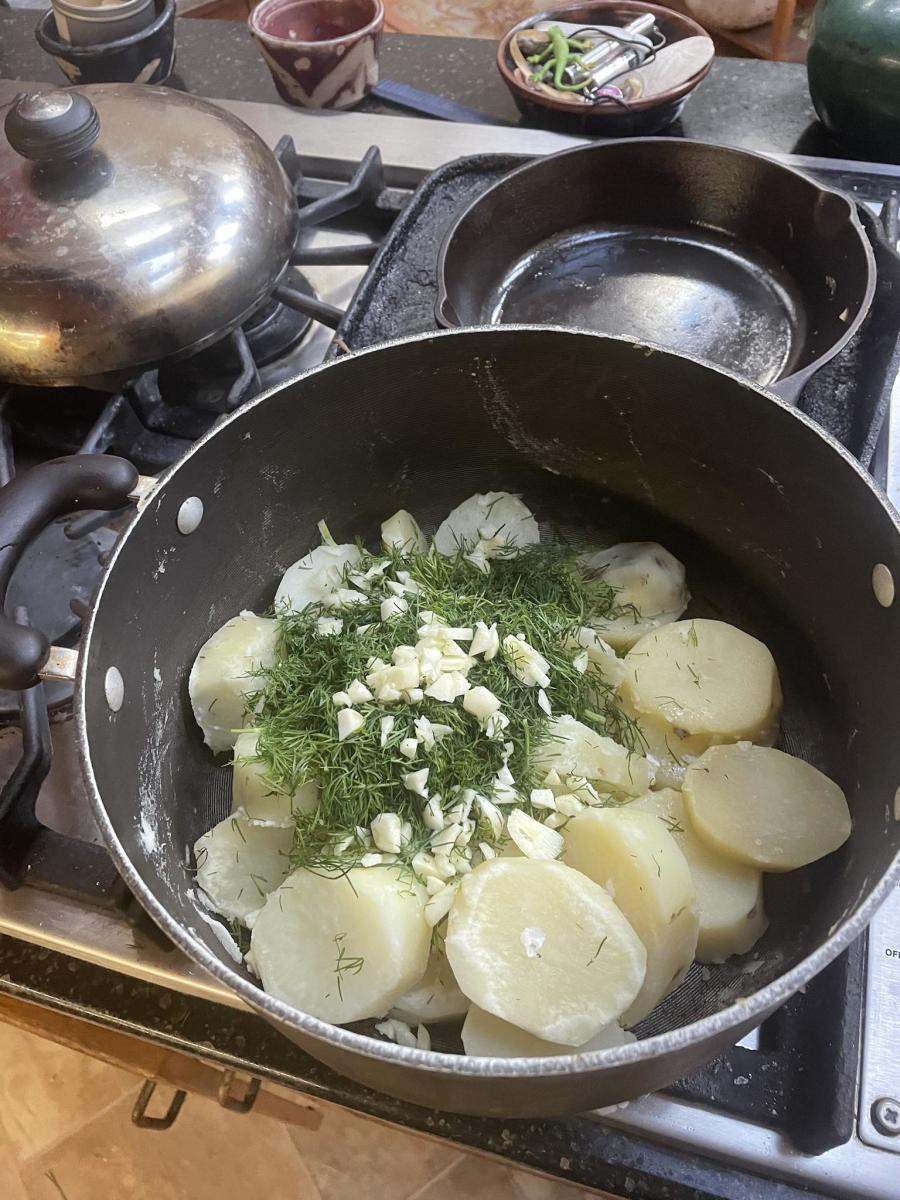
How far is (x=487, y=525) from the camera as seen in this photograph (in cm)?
104

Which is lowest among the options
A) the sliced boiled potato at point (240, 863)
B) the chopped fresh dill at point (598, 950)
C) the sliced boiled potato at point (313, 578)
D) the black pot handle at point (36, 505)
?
the sliced boiled potato at point (240, 863)

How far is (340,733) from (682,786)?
34 cm

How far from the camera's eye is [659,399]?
0.93 metres

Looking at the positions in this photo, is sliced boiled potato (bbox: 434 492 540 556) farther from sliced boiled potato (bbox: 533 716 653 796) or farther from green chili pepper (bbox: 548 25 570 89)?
green chili pepper (bbox: 548 25 570 89)

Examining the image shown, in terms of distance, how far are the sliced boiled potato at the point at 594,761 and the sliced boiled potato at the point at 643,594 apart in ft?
0.50

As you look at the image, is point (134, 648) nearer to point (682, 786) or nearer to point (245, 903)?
point (245, 903)

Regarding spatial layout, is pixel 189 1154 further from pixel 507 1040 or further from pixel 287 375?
pixel 287 375

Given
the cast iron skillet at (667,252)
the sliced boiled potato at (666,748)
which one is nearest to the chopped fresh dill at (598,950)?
the sliced boiled potato at (666,748)

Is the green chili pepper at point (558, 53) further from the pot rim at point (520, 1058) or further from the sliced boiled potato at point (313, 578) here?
the pot rim at point (520, 1058)

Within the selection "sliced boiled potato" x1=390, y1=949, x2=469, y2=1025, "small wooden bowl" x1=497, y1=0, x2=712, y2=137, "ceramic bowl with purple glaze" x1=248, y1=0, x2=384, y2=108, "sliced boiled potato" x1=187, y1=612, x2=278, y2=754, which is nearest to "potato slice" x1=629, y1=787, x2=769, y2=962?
"sliced boiled potato" x1=390, y1=949, x2=469, y2=1025

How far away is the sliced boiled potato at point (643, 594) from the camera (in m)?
0.97

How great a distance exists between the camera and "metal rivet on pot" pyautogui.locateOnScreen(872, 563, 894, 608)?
73 cm

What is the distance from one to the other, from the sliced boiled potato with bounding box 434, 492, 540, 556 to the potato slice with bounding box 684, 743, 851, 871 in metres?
0.36

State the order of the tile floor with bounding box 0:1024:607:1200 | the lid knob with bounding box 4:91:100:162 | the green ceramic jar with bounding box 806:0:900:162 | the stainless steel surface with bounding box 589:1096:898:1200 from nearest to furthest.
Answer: the stainless steel surface with bounding box 589:1096:898:1200 < the lid knob with bounding box 4:91:100:162 < the tile floor with bounding box 0:1024:607:1200 < the green ceramic jar with bounding box 806:0:900:162
